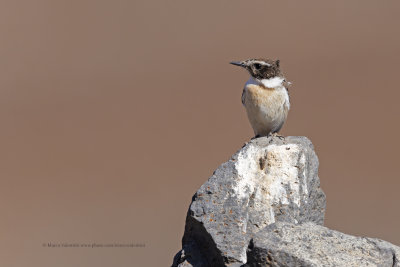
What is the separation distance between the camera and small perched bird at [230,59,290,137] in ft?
32.3

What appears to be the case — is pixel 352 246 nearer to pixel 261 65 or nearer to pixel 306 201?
pixel 306 201

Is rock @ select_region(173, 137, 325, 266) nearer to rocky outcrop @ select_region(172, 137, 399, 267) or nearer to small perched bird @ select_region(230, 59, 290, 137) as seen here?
rocky outcrop @ select_region(172, 137, 399, 267)

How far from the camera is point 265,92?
9.96 m

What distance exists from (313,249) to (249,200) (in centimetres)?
159

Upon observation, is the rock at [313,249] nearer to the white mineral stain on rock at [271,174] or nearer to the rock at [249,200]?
the rock at [249,200]

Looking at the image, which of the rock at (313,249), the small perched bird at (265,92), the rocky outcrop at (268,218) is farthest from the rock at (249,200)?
the small perched bird at (265,92)

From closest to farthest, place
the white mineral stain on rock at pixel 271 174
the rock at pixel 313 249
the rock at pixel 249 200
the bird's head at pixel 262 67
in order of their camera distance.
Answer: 1. the rock at pixel 313 249
2. the rock at pixel 249 200
3. the white mineral stain on rock at pixel 271 174
4. the bird's head at pixel 262 67

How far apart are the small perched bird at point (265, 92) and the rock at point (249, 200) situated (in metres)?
1.97

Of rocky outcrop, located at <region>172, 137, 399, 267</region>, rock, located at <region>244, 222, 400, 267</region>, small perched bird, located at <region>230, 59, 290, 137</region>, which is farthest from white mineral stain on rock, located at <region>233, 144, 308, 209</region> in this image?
small perched bird, located at <region>230, 59, 290, 137</region>

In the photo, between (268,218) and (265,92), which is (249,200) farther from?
(265,92)

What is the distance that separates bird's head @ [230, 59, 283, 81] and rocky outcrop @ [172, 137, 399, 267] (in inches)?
81.8

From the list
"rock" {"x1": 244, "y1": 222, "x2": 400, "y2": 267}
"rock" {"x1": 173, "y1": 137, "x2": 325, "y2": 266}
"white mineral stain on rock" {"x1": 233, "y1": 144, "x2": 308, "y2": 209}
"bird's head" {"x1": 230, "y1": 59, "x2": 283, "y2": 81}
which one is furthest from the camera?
"bird's head" {"x1": 230, "y1": 59, "x2": 283, "y2": 81}

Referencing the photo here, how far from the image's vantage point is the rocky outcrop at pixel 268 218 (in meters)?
5.47

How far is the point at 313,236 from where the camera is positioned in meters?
5.60
